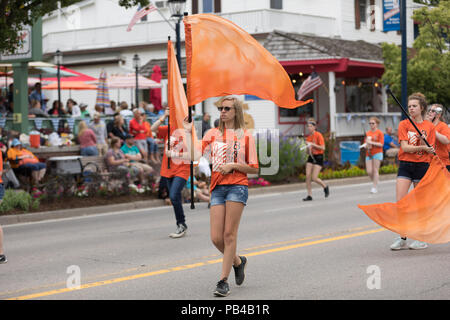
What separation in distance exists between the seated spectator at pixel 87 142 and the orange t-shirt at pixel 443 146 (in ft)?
42.5

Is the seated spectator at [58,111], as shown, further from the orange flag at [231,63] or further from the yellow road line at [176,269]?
the orange flag at [231,63]

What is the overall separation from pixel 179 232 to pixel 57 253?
6.85ft

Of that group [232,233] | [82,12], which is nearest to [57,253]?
[232,233]

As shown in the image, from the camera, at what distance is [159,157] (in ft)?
78.7

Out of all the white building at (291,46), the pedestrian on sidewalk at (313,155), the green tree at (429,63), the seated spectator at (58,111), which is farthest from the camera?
the white building at (291,46)

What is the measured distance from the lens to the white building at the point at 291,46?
32.2m

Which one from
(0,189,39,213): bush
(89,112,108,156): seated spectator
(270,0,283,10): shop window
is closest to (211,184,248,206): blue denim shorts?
(0,189,39,213): bush

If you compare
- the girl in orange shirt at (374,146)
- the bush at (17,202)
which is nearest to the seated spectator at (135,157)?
the bush at (17,202)

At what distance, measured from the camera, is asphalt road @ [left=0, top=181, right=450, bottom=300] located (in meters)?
7.46

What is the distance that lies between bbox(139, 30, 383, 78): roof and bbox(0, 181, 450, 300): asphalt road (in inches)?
691

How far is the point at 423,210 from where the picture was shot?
9383 millimetres

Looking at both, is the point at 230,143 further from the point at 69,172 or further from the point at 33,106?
the point at 33,106

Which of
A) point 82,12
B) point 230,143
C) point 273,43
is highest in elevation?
point 82,12

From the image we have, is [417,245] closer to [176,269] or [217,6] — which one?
[176,269]
